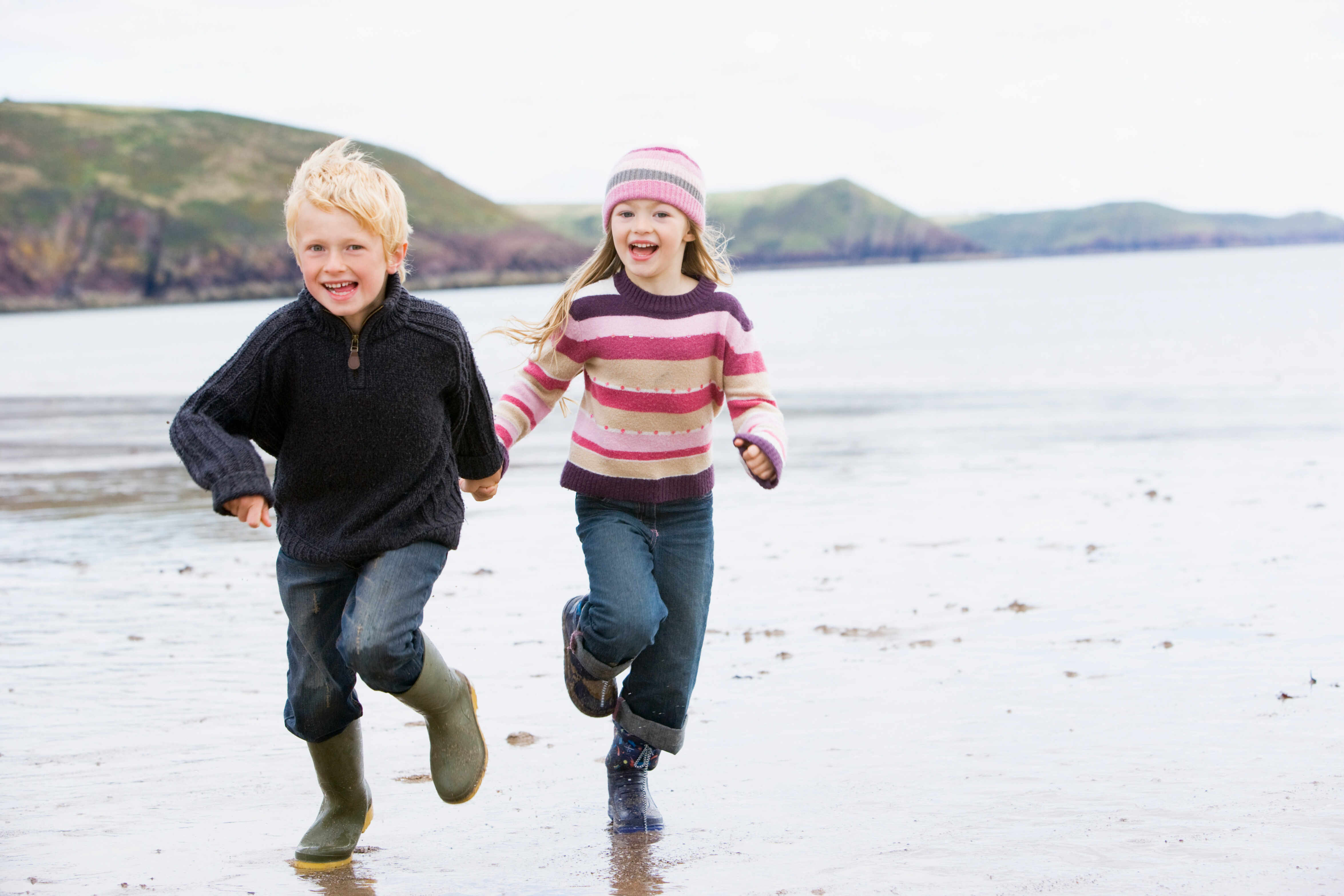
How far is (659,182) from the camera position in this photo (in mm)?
3881

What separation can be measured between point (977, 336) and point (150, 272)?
385 ft

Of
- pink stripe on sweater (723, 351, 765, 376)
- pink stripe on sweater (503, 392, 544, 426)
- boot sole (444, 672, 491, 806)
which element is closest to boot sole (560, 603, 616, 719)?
boot sole (444, 672, 491, 806)

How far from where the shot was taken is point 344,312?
10.5 ft

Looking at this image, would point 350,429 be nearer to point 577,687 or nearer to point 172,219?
point 577,687

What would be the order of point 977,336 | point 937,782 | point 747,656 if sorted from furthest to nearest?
point 977,336 → point 747,656 → point 937,782

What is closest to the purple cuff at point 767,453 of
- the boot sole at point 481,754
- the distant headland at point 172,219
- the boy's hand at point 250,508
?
the boot sole at point 481,754

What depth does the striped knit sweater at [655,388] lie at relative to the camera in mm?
3771

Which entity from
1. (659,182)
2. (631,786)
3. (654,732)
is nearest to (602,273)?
(659,182)

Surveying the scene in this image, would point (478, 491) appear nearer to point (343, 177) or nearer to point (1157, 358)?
point (343, 177)

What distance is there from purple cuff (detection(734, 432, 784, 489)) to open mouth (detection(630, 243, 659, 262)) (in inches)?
23.8

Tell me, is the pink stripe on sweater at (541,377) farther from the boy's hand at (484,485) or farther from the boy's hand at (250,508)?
the boy's hand at (250,508)

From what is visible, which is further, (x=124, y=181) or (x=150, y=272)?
(x=124, y=181)

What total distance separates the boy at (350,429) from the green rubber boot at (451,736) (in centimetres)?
3

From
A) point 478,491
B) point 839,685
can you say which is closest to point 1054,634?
point 839,685
